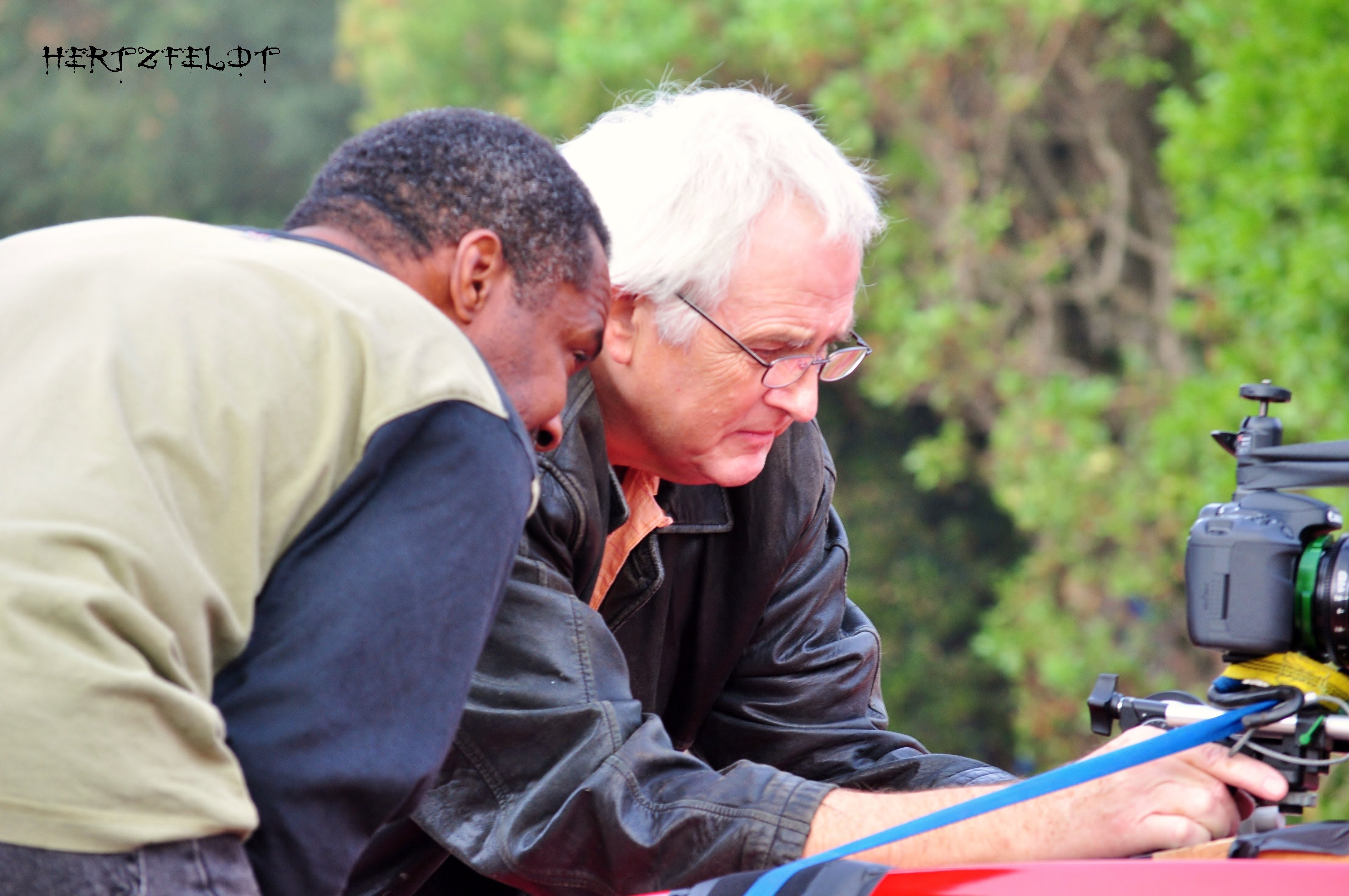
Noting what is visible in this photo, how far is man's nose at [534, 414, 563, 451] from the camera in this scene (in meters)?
1.77

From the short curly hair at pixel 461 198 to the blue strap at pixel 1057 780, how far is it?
75 centimetres

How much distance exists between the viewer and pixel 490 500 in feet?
4.64

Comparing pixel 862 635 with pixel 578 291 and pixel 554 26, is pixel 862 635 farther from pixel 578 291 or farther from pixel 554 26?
pixel 554 26

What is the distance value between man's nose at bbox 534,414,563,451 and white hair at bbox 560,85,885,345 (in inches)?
27.6

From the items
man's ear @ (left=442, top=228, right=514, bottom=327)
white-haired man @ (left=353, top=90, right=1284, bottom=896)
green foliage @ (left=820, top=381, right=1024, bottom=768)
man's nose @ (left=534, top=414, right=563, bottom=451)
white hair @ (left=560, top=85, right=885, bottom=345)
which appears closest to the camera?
man's ear @ (left=442, top=228, right=514, bottom=327)

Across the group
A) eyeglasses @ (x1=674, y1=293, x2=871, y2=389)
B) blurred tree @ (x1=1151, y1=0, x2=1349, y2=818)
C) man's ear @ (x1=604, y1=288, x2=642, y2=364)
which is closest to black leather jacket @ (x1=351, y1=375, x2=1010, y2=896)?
man's ear @ (x1=604, y1=288, x2=642, y2=364)

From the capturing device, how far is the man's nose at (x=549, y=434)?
1.77m

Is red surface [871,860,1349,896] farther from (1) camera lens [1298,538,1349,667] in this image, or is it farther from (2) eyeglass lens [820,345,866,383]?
(2) eyeglass lens [820,345,866,383]

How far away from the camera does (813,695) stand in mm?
2789

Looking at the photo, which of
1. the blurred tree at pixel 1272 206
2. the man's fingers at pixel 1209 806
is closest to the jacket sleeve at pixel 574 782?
the man's fingers at pixel 1209 806

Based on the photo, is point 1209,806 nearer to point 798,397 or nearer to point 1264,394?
point 1264,394

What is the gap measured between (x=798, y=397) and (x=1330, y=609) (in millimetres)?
999

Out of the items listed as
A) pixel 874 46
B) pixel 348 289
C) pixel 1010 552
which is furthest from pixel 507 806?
pixel 1010 552

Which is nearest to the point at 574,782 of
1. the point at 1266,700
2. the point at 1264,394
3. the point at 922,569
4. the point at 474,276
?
the point at 474,276
